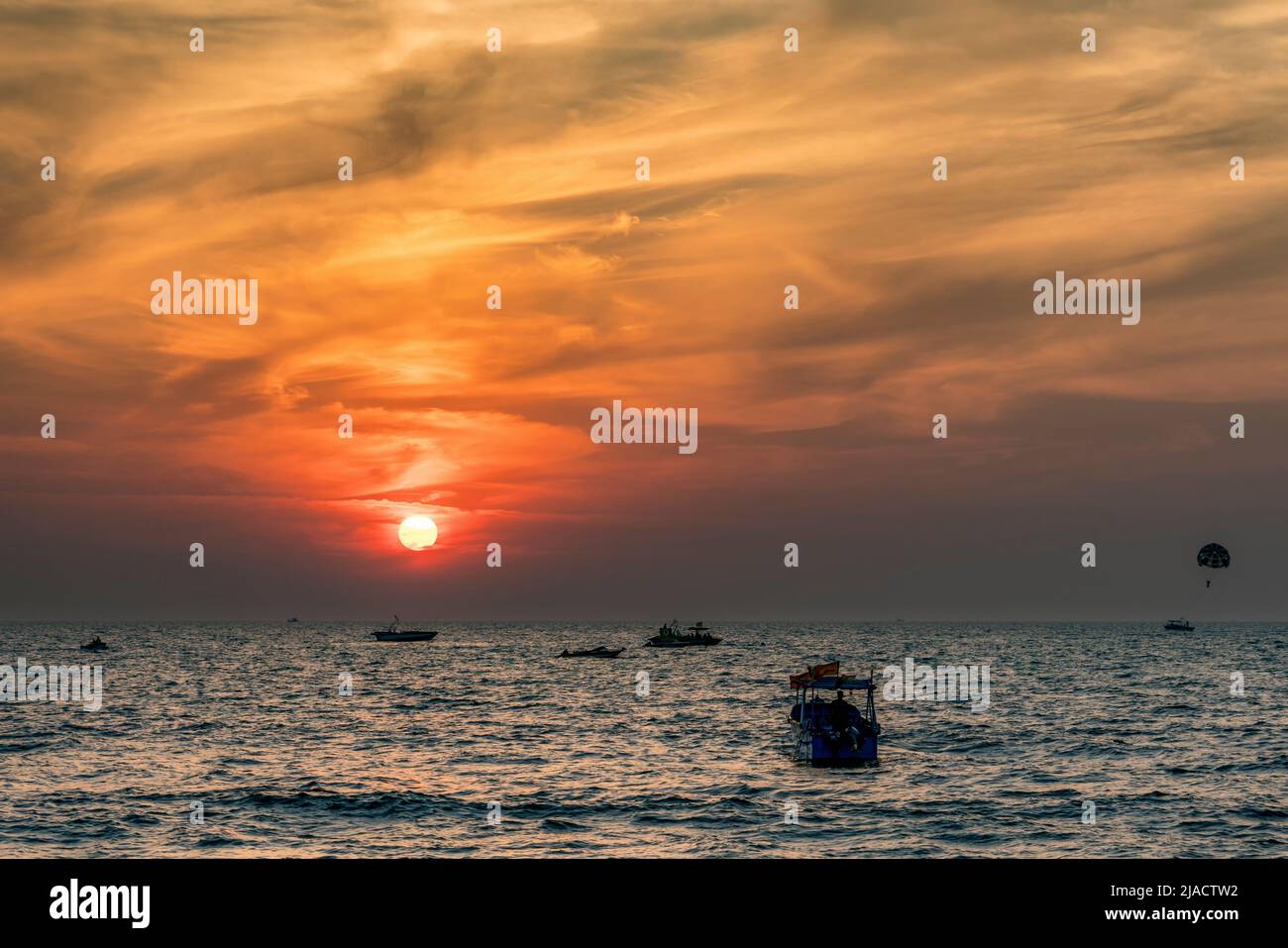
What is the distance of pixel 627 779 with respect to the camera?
54906 mm

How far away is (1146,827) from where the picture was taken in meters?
42.4

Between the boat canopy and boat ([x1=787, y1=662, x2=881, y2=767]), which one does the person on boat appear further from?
the boat canopy

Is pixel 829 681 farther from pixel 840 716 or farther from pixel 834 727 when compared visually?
pixel 834 727

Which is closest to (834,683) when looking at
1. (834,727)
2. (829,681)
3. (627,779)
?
(829,681)

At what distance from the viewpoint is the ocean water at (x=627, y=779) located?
132 ft

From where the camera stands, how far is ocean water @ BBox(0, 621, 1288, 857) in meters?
40.3

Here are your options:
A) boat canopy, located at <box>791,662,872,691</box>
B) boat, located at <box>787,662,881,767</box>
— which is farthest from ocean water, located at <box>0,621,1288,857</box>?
boat canopy, located at <box>791,662,872,691</box>

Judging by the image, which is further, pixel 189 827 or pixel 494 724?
pixel 494 724

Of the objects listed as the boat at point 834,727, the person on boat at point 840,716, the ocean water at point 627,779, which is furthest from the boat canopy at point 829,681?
the ocean water at point 627,779

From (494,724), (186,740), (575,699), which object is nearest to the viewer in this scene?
(186,740)
